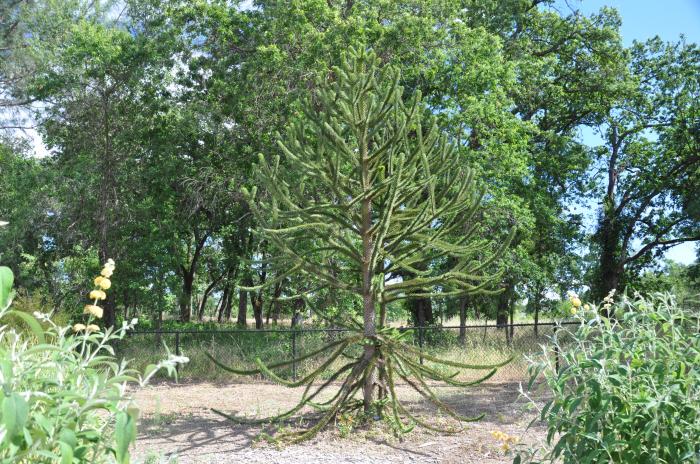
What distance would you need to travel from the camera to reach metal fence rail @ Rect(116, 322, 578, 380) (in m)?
14.3

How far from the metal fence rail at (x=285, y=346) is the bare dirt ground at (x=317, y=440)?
160 inches

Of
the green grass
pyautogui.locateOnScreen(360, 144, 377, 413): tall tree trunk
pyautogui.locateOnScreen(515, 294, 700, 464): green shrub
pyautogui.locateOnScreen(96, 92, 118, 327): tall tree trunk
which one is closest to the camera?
pyautogui.locateOnScreen(515, 294, 700, 464): green shrub

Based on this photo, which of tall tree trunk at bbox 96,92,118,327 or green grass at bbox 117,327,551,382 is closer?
green grass at bbox 117,327,551,382

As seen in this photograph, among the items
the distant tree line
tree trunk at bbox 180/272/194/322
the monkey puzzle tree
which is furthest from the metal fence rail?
tree trunk at bbox 180/272/194/322

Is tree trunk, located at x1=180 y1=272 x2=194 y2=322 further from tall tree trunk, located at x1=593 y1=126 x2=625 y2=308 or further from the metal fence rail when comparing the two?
tall tree trunk, located at x1=593 y1=126 x2=625 y2=308

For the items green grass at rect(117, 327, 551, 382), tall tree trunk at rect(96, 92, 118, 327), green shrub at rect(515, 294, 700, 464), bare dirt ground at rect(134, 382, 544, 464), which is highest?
tall tree trunk at rect(96, 92, 118, 327)

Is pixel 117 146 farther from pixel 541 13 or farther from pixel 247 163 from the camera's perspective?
pixel 541 13

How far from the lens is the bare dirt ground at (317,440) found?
6.44 m

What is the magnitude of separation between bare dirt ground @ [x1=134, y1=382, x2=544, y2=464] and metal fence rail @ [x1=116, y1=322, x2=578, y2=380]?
406cm

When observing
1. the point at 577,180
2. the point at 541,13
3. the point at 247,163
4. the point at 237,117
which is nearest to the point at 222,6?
the point at 237,117

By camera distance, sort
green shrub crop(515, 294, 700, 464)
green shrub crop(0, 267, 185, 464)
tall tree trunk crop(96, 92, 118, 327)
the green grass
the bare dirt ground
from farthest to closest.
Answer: tall tree trunk crop(96, 92, 118, 327) < the green grass < the bare dirt ground < green shrub crop(515, 294, 700, 464) < green shrub crop(0, 267, 185, 464)

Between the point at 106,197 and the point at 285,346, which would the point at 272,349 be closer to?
the point at 285,346

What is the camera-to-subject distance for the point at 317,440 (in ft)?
23.4

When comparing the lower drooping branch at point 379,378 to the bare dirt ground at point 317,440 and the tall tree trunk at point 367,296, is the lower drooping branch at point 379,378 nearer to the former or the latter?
the tall tree trunk at point 367,296
